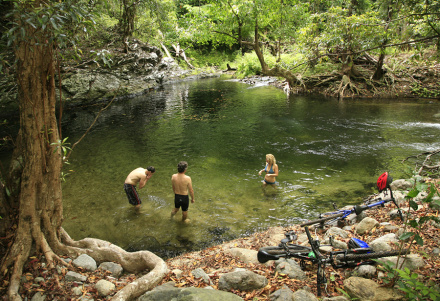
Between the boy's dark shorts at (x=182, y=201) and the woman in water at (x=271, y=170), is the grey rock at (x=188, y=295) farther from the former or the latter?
the woman in water at (x=271, y=170)

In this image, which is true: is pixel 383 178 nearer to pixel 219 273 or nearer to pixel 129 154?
pixel 219 273

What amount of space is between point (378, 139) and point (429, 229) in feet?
29.9

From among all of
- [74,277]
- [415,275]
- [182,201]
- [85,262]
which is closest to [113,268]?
[85,262]

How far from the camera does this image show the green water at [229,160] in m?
6.70

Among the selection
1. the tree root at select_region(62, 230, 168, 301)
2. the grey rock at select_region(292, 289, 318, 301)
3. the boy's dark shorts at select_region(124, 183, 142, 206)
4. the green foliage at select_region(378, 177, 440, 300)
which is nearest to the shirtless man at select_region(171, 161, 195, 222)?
the boy's dark shorts at select_region(124, 183, 142, 206)

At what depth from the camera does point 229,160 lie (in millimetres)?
10859

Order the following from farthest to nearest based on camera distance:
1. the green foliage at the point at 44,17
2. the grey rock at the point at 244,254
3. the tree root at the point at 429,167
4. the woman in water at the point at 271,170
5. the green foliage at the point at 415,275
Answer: the woman in water at the point at 271,170 < the tree root at the point at 429,167 < the grey rock at the point at 244,254 < the green foliage at the point at 44,17 < the green foliage at the point at 415,275

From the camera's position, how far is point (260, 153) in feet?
37.6

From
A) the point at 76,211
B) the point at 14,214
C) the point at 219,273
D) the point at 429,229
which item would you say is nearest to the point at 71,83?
the point at 76,211

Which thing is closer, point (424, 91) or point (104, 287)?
point (104, 287)

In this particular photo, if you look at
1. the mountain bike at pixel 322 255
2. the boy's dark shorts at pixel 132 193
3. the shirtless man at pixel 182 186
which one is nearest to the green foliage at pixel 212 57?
the boy's dark shorts at pixel 132 193

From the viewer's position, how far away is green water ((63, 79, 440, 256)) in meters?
6.70

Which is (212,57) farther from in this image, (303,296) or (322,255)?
(303,296)

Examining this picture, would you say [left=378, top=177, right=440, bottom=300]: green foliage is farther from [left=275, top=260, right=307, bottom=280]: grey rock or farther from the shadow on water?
the shadow on water
